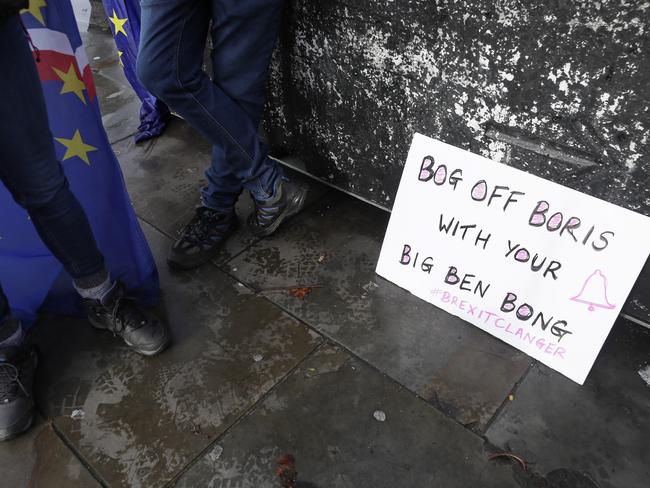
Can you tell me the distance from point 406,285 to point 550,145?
72cm

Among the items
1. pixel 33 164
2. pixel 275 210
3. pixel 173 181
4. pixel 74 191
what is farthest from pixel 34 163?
pixel 173 181

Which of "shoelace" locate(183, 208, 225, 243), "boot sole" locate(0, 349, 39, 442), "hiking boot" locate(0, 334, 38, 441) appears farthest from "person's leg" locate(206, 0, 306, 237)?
Answer: "boot sole" locate(0, 349, 39, 442)

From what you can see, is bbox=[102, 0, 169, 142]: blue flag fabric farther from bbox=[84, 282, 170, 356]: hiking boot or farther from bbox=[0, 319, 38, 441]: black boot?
bbox=[0, 319, 38, 441]: black boot

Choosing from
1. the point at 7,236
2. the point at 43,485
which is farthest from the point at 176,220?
the point at 43,485

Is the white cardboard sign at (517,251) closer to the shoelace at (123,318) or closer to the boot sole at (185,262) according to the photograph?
the boot sole at (185,262)

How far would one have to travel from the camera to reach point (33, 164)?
4.43ft

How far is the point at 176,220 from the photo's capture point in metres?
2.40

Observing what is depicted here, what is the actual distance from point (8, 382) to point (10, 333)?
0.52 ft

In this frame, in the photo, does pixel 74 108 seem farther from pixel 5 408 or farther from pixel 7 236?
pixel 5 408

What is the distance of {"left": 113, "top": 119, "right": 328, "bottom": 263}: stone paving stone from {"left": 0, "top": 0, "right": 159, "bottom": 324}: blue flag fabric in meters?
0.43

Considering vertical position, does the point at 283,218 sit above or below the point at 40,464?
above

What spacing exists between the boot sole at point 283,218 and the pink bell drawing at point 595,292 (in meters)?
1.23

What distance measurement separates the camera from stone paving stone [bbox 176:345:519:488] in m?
1.41

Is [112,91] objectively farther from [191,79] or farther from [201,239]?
[191,79]
